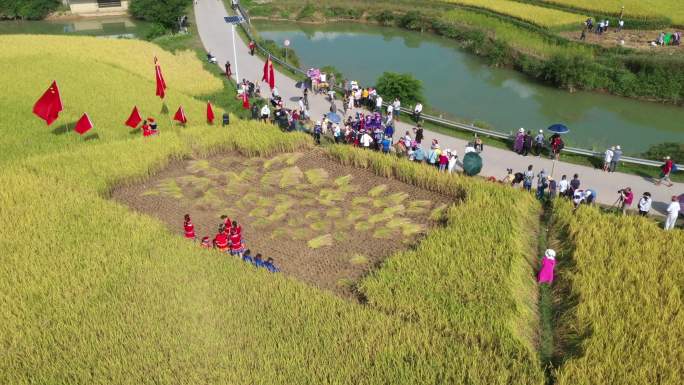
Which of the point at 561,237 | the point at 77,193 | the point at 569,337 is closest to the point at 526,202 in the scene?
the point at 561,237

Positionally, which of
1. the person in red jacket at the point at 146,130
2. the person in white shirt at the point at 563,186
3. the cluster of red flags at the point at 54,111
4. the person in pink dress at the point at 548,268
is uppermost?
the cluster of red flags at the point at 54,111

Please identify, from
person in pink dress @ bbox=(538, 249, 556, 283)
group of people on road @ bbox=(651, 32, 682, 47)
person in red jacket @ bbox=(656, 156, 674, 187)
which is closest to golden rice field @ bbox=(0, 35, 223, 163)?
person in pink dress @ bbox=(538, 249, 556, 283)

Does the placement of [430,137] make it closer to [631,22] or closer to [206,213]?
[206,213]

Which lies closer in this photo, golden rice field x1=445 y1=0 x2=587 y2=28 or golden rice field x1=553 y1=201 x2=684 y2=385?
golden rice field x1=553 y1=201 x2=684 y2=385

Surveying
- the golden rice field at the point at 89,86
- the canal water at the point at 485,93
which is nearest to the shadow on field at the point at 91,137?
the golden rice field at the point at 89,86

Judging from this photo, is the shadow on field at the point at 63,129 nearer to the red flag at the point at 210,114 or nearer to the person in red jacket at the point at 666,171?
the red flag at the point at 210,114

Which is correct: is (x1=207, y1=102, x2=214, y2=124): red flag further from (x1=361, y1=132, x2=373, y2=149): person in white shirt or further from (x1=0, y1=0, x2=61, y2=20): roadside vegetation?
(x1=0, y1=0, x2=61, y2=20): roadside vegetation
